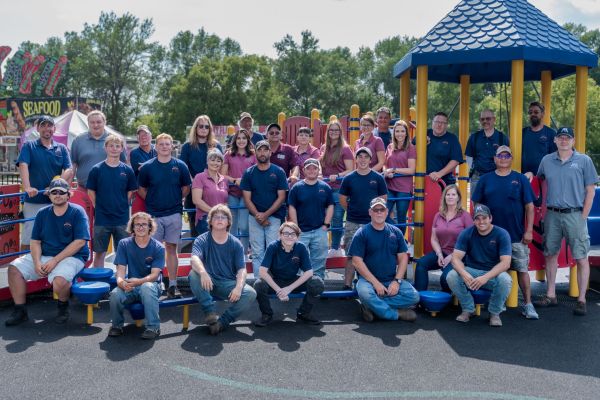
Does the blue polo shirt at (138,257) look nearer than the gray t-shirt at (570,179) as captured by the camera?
Yes

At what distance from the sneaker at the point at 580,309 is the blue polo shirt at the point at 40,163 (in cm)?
618

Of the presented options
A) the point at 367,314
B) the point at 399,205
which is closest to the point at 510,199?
the point at 399,205

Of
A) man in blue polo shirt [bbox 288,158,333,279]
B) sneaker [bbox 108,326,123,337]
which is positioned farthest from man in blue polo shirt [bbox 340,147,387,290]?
sneaker [bbox 108,326,123,337]

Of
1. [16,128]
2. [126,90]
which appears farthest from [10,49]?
[126,90]

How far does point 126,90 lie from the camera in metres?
64.9

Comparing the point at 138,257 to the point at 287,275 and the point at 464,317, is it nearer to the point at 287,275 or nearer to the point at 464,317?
the point at 287,275

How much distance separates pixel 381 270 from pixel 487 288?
1.12m

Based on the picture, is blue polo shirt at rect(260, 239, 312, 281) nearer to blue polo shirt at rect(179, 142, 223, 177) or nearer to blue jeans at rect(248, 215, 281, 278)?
blue jeans at rect(248, 215, 281, 278)

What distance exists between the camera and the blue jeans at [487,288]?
5.95 m

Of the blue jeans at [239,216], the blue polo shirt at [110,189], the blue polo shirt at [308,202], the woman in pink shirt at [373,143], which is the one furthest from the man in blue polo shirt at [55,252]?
the woman in pink shirt at [373,143]

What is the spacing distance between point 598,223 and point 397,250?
3.50 meters

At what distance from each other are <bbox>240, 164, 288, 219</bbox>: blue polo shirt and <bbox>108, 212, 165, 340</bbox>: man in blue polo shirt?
54.2 inches

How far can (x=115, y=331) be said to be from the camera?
5.46 meters

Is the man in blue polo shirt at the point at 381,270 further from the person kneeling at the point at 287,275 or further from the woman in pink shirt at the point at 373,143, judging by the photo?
the woman in pink shirt at the point at 373,143
